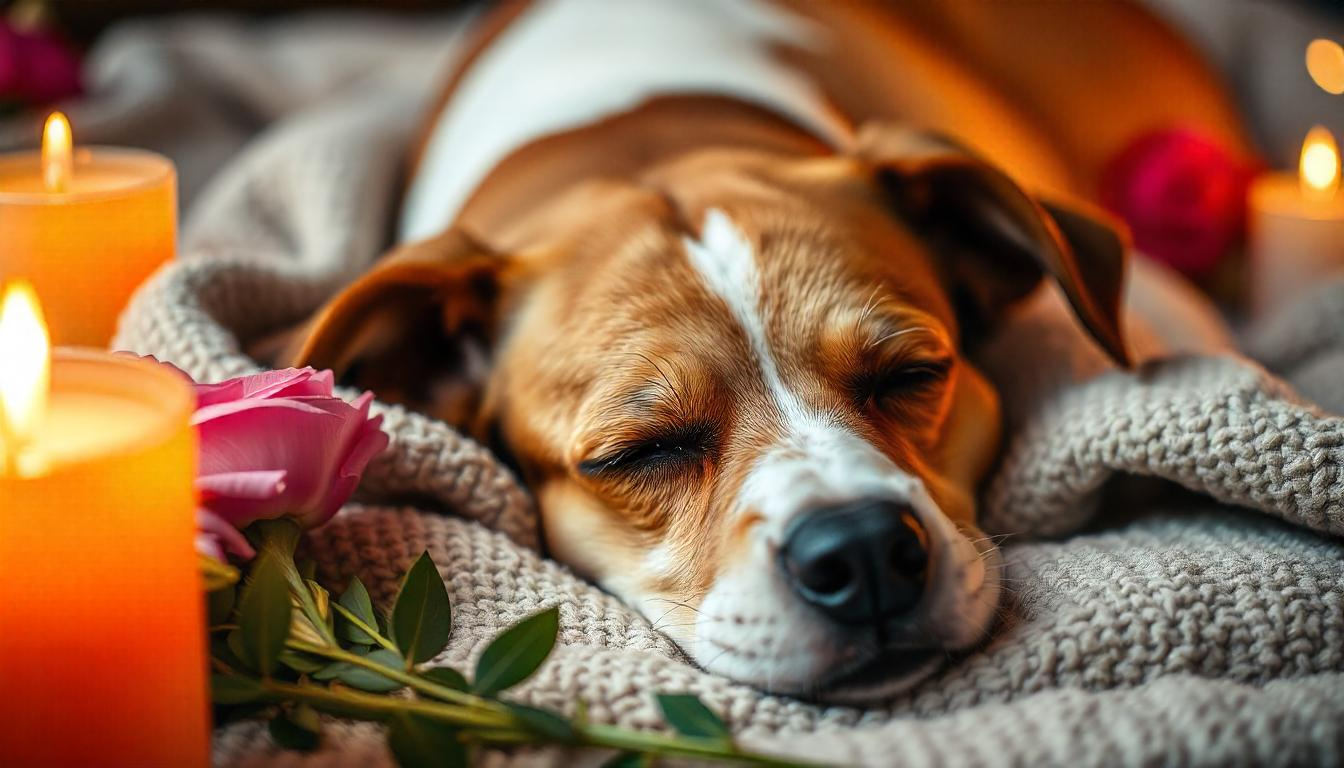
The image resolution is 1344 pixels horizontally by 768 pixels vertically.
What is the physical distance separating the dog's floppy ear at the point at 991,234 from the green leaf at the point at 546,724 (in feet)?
2.57

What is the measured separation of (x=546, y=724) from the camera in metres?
0.85

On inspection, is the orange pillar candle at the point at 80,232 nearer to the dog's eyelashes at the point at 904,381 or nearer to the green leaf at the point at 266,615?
the green leaf at the point at 266,615

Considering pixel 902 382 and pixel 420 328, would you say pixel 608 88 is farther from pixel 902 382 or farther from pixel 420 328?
pixel 902 382

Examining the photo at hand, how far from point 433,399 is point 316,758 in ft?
2.17

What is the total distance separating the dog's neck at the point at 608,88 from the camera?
6.01 feet

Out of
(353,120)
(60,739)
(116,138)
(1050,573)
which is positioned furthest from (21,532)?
(116,138)

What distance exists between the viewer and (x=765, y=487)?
1.13 metres

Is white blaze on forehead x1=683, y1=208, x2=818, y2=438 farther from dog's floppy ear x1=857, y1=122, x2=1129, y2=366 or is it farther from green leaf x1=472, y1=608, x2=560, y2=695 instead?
green leaf x1=472, y1=608, x2=560, y2=695

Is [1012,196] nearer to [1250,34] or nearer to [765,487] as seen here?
[765,487]

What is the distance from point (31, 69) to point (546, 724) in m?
2.04

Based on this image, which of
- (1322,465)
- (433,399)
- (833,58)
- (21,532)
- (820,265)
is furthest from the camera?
(833,58)

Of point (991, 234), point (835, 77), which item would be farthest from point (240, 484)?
point (835, 77)

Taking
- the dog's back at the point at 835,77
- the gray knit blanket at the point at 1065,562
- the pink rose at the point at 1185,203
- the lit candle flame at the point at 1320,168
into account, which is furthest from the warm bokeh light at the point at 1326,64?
the gray knit blanket at the point at 1065,562

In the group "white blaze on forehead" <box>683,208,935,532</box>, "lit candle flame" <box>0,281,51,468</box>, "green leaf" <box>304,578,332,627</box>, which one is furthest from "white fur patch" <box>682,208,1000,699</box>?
"lit candle flame" <box>0,281,51,468</box>
